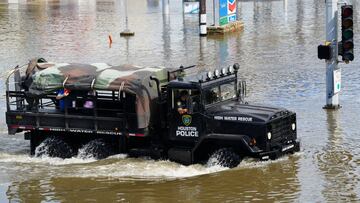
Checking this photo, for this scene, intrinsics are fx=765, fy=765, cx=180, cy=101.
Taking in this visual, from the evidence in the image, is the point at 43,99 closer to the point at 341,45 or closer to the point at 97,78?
the point at 97,78

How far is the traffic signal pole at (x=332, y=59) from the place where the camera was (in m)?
24.8

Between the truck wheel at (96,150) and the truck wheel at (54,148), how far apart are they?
527 mm

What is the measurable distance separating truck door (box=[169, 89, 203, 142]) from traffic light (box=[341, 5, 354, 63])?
711cm

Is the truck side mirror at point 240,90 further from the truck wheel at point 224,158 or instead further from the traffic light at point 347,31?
the traffic light at point 347,31

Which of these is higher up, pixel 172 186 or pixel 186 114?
pixel 186 114

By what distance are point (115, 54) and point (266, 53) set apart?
327 inches

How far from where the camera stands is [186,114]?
59.5 feet

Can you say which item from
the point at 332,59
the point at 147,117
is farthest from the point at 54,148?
the point at 332,59

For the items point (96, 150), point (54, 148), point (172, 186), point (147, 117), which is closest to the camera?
point (172, 186)

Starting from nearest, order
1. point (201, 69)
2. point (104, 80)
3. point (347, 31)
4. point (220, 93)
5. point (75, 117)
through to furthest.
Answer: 1. point (220, 93)
2. point (104, 80)
3. point (75, 117)
4. point (347, 31)
5. point (201, 69)

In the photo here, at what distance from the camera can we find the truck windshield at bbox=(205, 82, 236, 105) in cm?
1834

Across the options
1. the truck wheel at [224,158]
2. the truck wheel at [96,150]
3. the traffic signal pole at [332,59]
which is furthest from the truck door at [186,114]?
the traffic signal pole at [332,59]

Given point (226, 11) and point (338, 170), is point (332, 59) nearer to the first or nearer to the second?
point (338, 170)

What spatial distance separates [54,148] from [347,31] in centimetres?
957
